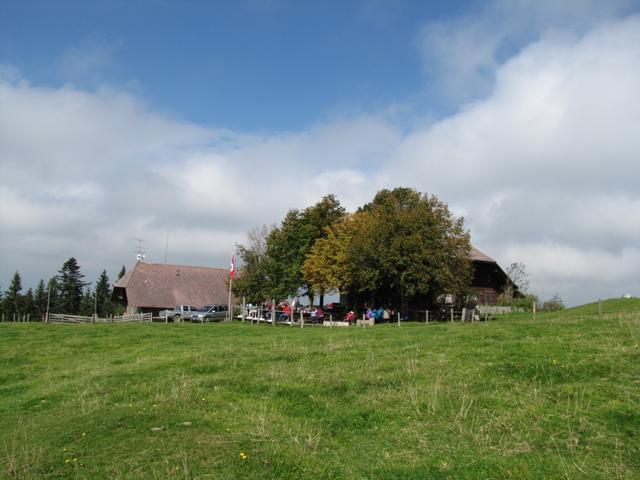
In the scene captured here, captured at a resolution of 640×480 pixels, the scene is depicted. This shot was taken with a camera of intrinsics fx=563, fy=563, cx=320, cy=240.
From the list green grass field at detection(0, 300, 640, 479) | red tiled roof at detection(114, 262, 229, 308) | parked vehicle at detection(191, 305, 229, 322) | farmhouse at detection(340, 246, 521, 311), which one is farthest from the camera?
red tiled roof at detection(114, 262, 229, 308)

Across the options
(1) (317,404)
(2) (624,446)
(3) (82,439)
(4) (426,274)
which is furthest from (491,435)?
(4) (426,274)

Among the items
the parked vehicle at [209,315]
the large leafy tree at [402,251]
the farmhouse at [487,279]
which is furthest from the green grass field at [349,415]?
the farmhouse at [487,279]

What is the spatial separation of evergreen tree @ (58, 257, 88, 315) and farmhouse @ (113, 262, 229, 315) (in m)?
19.0

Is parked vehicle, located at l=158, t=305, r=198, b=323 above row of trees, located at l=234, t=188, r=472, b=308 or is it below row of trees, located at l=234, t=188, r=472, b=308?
below

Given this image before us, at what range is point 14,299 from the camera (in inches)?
3777

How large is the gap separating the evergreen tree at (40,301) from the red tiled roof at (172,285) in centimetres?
3094

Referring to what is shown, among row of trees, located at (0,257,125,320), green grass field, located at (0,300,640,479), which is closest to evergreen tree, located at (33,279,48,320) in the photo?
row of trees, located at (0,257,125,320)

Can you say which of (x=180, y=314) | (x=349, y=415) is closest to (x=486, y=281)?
(x=180, y=314)

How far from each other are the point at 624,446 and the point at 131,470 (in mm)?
6227

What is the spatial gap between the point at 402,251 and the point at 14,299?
262ft

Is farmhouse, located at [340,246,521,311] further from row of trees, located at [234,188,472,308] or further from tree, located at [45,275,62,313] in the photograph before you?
tree, located at [45,275,62,313]

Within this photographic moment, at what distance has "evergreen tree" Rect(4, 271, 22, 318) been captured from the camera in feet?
311

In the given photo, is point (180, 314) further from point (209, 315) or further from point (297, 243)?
point (297, 243)

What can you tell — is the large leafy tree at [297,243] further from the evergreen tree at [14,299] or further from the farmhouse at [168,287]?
the evergreen tree at [14,299]
